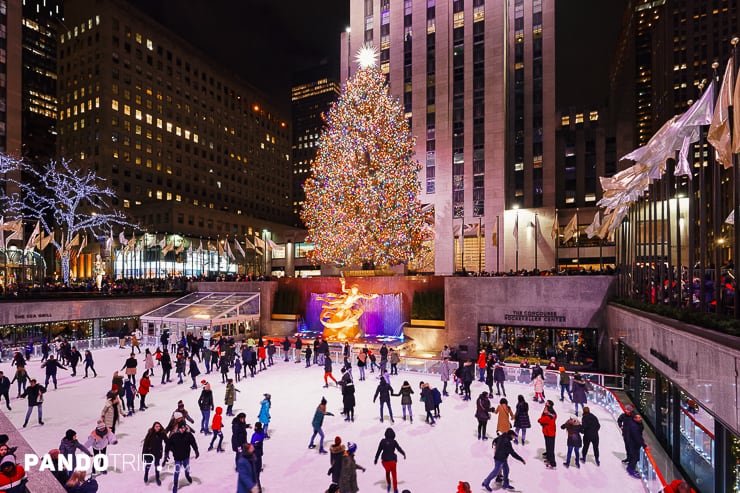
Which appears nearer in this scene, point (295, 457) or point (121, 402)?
point (295, 457)

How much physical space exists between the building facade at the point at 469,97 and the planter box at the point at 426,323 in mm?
17197

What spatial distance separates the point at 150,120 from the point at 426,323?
250 feet

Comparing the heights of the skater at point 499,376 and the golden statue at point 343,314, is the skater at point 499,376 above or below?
below

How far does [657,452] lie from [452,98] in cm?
4125

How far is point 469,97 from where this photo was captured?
1868 inches

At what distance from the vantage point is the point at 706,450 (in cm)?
1030

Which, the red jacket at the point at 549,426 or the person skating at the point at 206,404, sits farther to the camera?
the person skating at the point at 206,404

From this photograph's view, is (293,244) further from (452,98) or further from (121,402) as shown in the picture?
(121,402)

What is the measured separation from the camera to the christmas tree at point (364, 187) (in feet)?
107

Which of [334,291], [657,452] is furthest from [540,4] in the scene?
[657,452]

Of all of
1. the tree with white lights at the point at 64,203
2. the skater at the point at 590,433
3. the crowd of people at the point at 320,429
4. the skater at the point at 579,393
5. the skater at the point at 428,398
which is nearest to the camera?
the crowd of people at the point at 320,429

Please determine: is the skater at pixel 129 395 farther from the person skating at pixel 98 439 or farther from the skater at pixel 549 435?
the skater at pixel 549 435

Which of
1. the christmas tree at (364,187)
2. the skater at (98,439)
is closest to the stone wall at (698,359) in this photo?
the skater at (98,439)

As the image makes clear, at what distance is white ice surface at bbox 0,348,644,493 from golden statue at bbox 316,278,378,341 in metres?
8.23
